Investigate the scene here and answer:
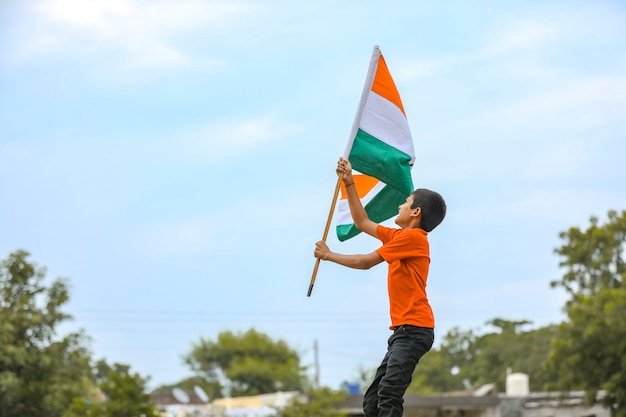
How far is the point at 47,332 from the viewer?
2919cm

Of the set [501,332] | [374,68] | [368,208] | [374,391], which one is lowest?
→ [374,391]

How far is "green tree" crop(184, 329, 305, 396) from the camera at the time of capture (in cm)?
8538

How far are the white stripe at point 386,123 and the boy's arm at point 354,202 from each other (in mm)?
768

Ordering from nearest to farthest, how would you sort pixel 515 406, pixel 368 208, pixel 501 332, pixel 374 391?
pixel 374 391 → pixel 368 208 → pixel 515 406 → pixel 501 332

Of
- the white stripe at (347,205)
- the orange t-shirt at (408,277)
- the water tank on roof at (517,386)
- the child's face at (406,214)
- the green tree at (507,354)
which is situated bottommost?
the orange t-shirt at (408,277)

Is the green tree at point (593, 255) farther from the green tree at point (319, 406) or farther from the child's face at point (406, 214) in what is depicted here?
the child's face at point (406, 214)

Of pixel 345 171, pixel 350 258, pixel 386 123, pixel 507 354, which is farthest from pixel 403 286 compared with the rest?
pixel 507 354

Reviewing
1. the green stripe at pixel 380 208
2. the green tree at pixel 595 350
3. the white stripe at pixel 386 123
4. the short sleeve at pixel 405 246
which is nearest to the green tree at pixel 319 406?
the green tree at pixel 595 350

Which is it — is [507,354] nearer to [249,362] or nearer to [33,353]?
[249,362]

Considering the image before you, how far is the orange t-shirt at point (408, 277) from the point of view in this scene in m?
7.82

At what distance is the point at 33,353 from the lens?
1123 inches

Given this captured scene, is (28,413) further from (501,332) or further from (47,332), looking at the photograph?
(501,332)

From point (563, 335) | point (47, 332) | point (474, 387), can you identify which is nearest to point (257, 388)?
point (474, 387)

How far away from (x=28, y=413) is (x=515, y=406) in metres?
23.9
